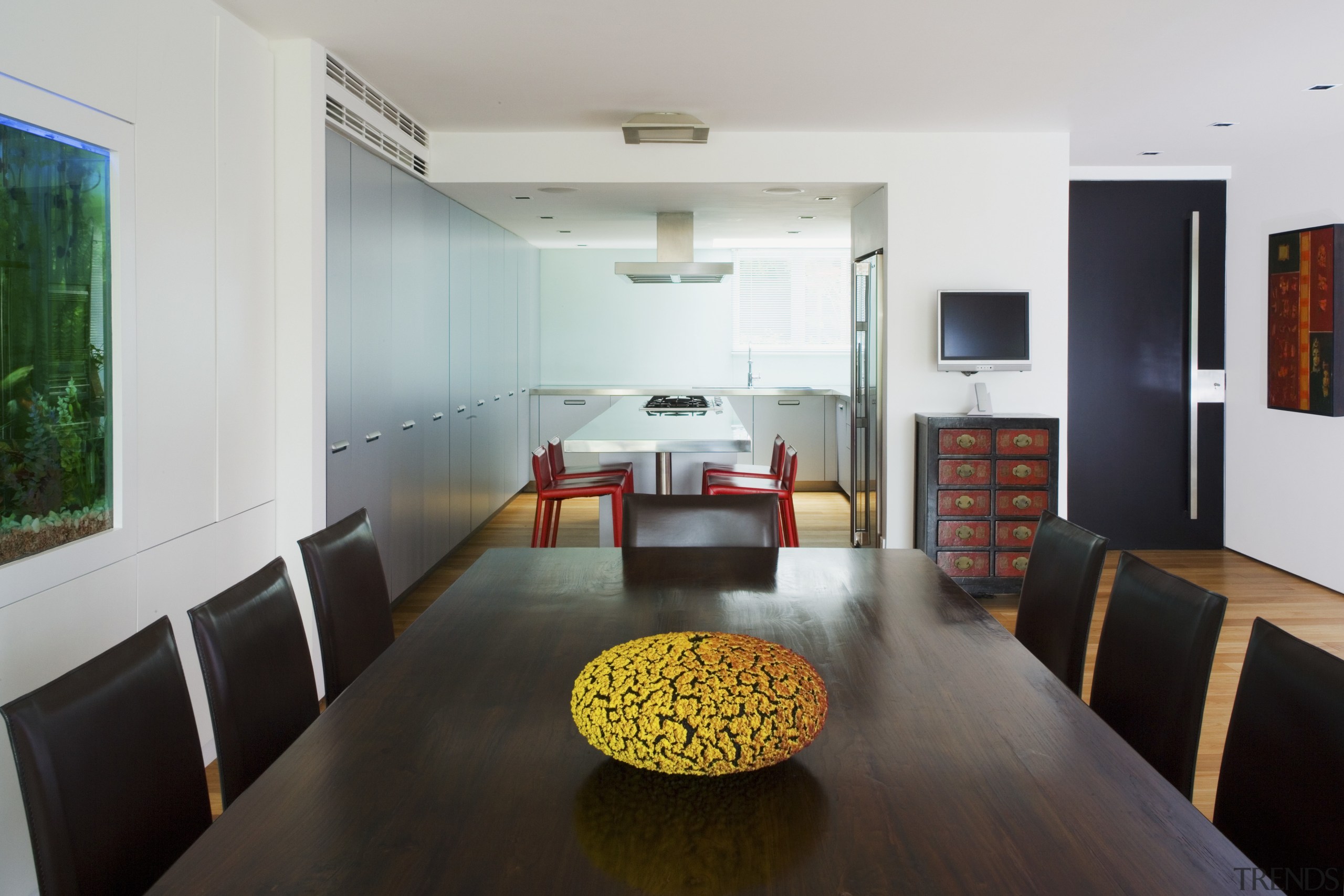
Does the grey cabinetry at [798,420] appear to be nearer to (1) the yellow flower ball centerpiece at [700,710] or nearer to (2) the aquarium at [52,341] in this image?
(2) the aquarium at [52,341]

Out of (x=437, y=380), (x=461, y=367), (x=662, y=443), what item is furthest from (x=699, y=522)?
(x=461, y=367)

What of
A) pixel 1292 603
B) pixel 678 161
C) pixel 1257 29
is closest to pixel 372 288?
pixel 678 161

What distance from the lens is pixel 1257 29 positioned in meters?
3.63

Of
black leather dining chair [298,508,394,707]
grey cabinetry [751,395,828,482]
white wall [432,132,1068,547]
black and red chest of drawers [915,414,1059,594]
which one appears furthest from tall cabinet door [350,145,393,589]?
grey cabinetry [751,395,828,482]

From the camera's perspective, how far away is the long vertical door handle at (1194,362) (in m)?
6.43

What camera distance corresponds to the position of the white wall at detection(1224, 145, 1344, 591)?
5.52 meters

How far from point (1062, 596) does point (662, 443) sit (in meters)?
2.70

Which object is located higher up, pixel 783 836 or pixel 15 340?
pixel 15 340

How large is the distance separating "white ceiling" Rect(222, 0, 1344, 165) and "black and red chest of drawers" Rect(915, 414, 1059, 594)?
5.43ft

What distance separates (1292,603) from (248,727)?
17.6ft

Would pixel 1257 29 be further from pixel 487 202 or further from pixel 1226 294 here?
pixel 487 202

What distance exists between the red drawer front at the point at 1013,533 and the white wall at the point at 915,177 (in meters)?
0.38

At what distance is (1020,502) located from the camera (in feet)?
17.4

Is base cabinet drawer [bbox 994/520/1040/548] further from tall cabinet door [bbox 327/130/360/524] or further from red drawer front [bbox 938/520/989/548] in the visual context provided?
tall cabinet door [bbox 327/130/360/524]
